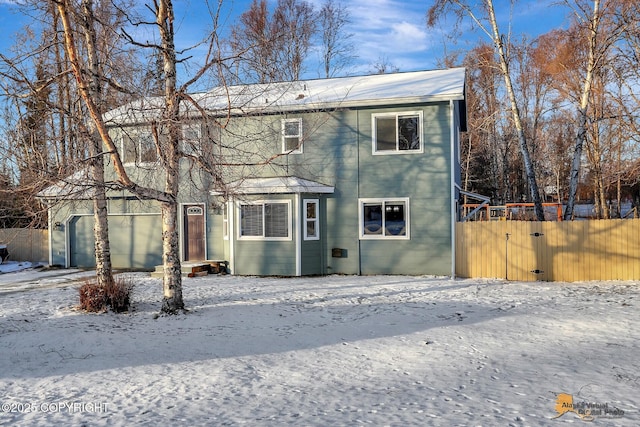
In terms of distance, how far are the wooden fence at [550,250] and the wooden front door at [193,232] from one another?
843cm

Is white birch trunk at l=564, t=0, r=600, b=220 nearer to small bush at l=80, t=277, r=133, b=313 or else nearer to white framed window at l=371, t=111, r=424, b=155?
white framed window at l=371, t=111, r=424, b=155

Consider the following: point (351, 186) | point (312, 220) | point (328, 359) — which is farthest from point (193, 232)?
point (328, 359)

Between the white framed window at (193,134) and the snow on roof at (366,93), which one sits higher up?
the snow on roof at (366,93)

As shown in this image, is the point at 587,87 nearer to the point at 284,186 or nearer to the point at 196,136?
the point at 284,186

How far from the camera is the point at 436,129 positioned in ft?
47.0

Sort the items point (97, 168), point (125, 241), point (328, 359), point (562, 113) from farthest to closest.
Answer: point (562, 113) < point (125, 241) < point (97, 168) < point (328, 359)

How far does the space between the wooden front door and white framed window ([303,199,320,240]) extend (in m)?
3.96

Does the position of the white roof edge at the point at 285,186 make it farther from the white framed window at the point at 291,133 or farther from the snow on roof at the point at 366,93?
the snow on roof at the point at 366,93

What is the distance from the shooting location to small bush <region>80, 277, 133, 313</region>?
9.41 meters

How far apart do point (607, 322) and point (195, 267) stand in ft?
36.2

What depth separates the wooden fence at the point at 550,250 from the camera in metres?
12.9

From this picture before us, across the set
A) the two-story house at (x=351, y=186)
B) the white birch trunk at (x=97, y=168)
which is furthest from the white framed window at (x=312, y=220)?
the white birch trunk at (x=97, y=168)

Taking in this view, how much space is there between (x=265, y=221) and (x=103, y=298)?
244 inches

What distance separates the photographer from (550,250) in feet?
43.9
